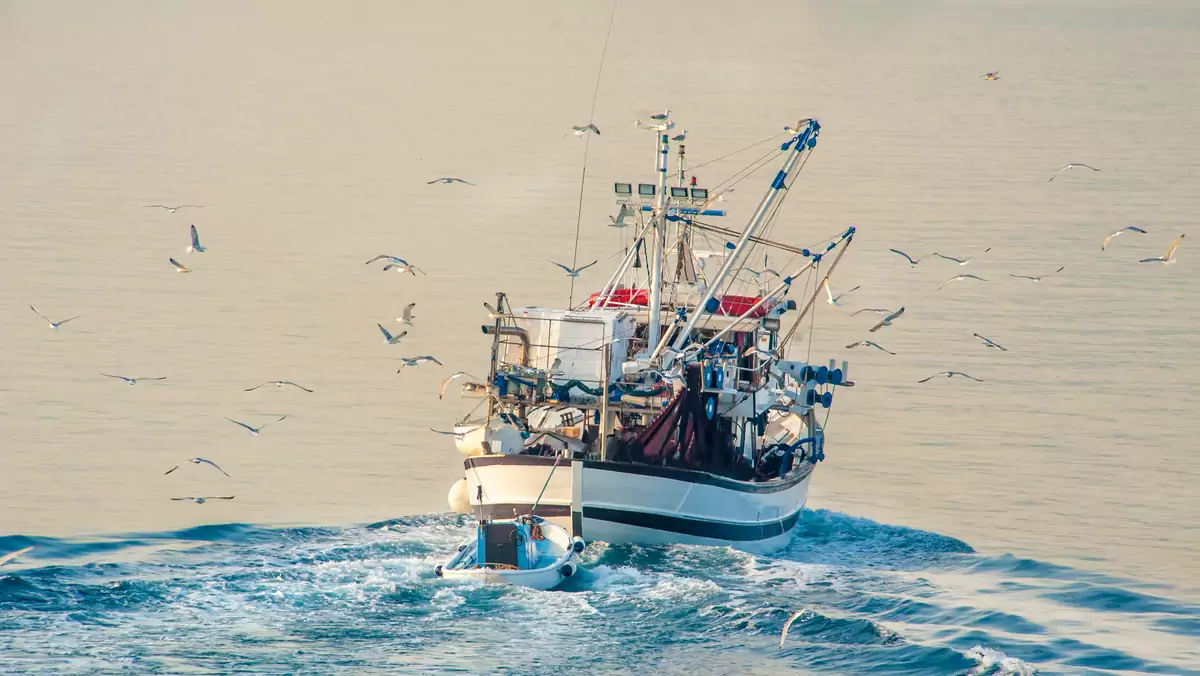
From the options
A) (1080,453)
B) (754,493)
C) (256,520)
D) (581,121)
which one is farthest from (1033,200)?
(256,520)

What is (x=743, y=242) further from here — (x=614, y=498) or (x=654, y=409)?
(x=614, y=498)

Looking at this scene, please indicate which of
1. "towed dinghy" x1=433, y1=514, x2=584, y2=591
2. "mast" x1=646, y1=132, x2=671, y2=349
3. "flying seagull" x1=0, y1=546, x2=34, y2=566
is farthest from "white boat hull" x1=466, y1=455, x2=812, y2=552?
"flying seagull" x1=0, y1=546, x2=34, y2=566

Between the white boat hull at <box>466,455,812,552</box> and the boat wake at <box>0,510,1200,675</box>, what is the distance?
2.04 feet

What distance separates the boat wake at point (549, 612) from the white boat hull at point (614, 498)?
0.62 metres

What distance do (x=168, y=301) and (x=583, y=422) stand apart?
28216mm

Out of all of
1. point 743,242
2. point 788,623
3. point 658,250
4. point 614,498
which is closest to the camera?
point 788,623

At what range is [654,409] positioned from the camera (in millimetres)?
48188

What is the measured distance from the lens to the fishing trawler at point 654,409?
45.7m

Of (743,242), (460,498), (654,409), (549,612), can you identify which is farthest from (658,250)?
(549,612)

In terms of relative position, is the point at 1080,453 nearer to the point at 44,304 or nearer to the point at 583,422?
the point at 583,422

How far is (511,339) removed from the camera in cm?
5025

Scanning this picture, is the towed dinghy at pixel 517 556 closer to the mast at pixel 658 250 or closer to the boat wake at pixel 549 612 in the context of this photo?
the boat wake at pixel 549 612

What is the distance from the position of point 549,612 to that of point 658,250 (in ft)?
47.4

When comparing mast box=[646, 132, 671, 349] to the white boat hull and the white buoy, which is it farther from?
the white buoy
